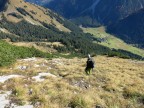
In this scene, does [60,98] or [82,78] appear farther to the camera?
[82,78]

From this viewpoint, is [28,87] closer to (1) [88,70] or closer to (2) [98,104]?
(2) [98,104]

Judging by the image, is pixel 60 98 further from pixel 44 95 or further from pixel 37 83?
pixel 37 83

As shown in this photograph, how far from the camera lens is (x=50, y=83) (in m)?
27.8

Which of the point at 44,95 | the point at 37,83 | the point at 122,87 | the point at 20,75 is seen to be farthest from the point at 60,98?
the point at 20,75

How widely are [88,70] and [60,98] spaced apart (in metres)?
12.2

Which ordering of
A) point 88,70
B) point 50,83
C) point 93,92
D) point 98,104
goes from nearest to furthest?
point 98,104 → point 93,92 → point 50,83 → point 88,70

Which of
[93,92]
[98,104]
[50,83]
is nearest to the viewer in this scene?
[98,104]

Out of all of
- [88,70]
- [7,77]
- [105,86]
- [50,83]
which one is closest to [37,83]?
[50,83]

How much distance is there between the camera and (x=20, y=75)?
3197 centimetres

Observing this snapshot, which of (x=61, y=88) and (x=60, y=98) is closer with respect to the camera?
(x=60, y=98)

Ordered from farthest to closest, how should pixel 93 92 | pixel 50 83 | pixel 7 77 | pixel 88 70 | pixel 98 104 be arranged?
pixel 88 70, pixel 7 77, pixel 50 83, pixel 93 92, pixel 98 104

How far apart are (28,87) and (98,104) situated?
21.8 ft

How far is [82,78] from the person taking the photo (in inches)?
1235

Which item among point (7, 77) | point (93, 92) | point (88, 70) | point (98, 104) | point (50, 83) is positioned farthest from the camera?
point (88, 70)
